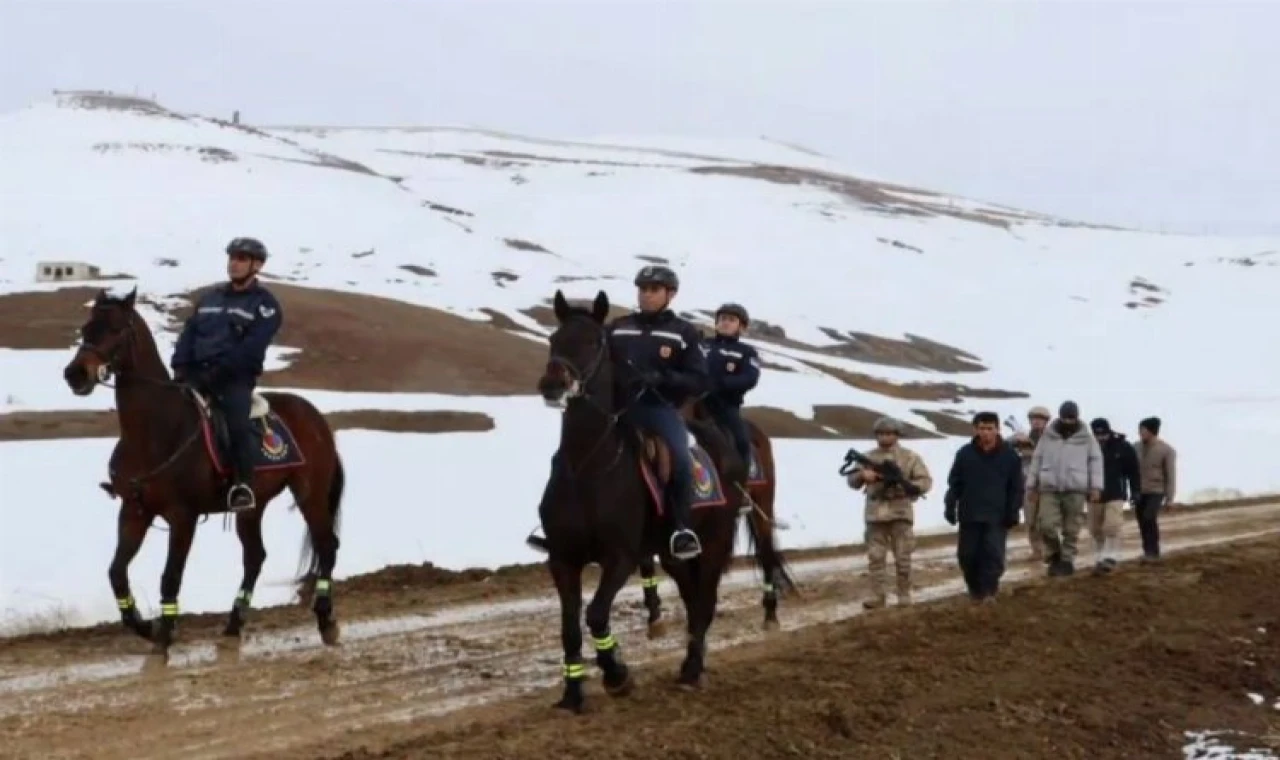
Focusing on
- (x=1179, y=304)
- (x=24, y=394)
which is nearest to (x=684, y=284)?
(x=1179, y=304)

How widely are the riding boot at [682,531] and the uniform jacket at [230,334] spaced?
388 centimetres

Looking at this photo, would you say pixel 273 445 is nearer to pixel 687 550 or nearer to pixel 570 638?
pixel 570 638

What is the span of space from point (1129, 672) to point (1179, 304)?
10206 cm

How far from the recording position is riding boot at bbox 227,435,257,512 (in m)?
12.0

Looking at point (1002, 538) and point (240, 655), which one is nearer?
point (240, 655)

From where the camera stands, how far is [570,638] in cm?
966

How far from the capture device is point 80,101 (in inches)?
5576

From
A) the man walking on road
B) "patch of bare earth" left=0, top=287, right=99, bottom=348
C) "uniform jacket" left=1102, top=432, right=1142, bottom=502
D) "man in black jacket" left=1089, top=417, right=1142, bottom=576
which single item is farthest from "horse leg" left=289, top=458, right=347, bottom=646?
"patch of bare earth" left=0, top=287, right=99, bottom=348

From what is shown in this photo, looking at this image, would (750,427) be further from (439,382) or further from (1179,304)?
(1179,304)

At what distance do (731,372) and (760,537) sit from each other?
1.64m

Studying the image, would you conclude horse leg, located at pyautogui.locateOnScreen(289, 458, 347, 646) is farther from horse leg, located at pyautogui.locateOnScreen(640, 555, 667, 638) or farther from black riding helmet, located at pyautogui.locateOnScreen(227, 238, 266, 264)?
horse leg, located at pyautogui.locateOnScreen(640, 555, 667, 638)

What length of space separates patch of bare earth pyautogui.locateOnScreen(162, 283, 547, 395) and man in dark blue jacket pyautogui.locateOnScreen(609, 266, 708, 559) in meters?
35.7

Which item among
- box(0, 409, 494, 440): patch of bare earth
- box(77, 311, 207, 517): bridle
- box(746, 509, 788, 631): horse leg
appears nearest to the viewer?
box(77, 311, 207, 517): bridle

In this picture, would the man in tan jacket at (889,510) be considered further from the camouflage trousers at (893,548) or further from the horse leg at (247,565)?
the horse leg at (247,565)
